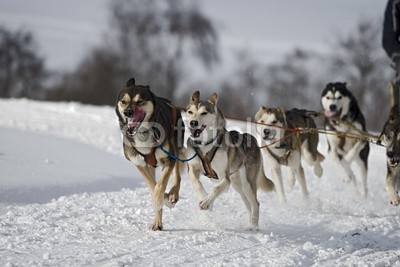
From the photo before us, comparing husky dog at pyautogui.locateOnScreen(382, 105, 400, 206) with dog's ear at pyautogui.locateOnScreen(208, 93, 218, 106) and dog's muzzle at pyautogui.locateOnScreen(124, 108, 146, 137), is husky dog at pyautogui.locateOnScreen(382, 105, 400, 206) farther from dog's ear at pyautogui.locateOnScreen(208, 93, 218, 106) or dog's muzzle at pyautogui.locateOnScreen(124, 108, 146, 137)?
dog's muzzle at pyautogui.locateOnScreen(124, 108, 146, 137)

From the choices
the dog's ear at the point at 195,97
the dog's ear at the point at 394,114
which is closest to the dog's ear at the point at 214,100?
the dog's ear at the point at 195,97

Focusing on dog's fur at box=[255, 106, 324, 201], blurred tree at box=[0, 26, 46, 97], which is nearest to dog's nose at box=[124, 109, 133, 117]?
dog's fur at box=[255, 106, 324, 201]

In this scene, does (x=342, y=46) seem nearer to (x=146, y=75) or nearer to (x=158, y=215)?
(x=146, y=75)

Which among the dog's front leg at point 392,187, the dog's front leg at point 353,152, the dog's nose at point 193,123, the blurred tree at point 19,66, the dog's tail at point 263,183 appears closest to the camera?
the dog's nose at point 193,123

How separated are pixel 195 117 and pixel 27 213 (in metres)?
1.63

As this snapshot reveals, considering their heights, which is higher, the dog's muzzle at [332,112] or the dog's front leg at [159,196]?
the dog's muzzle at [332,112]

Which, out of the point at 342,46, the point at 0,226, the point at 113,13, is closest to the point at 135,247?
the point at 0,226

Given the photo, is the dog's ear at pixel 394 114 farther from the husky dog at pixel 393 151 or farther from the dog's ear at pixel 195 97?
the dog's ear at pixel 195 97

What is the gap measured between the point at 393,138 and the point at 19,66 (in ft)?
105

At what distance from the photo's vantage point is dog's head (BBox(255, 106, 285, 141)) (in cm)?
639

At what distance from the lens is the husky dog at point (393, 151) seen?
504cm

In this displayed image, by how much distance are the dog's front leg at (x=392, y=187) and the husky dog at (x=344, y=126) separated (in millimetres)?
1988

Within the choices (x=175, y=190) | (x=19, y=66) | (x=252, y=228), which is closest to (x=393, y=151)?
(x=252, y=228)

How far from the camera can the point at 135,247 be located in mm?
3891
